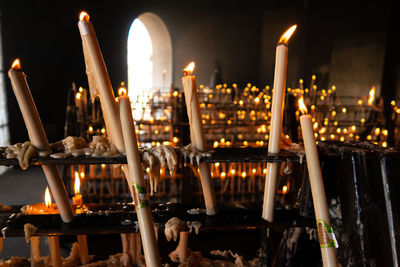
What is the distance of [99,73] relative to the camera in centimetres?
85

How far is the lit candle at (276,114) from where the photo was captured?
0.91 metres

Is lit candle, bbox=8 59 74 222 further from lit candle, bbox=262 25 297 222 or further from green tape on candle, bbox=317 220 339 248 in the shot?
green tape on candle, bbox=317 220 339 248

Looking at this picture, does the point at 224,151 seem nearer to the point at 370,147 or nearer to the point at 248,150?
the point at 248,150

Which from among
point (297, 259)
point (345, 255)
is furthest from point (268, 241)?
point (345, 255)

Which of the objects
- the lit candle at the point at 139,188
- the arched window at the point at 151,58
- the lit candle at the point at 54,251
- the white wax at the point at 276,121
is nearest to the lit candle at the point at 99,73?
the lit candle at the point at 139,188

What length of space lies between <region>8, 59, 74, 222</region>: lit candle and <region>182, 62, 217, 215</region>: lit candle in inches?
18.6

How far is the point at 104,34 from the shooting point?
9.58 meters

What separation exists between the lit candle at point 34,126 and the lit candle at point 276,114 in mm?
738

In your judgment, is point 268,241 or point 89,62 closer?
point 89,62

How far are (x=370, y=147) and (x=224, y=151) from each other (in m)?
0.54

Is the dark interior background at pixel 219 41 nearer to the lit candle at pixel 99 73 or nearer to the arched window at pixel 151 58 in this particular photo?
the arched window at pixel 151 58

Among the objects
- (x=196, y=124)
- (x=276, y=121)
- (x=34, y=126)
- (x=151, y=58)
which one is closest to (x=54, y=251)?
(x=34, y=126)

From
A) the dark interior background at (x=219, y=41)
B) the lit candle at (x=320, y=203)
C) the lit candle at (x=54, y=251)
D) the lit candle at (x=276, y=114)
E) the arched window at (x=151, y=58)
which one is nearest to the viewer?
the lit candle at (x=320, y=203)

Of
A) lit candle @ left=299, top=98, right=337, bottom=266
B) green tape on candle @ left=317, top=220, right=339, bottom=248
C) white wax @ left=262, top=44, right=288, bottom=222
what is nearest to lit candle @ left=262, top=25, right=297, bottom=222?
white wax @ left=262, top=44, right=288, bottom=222
